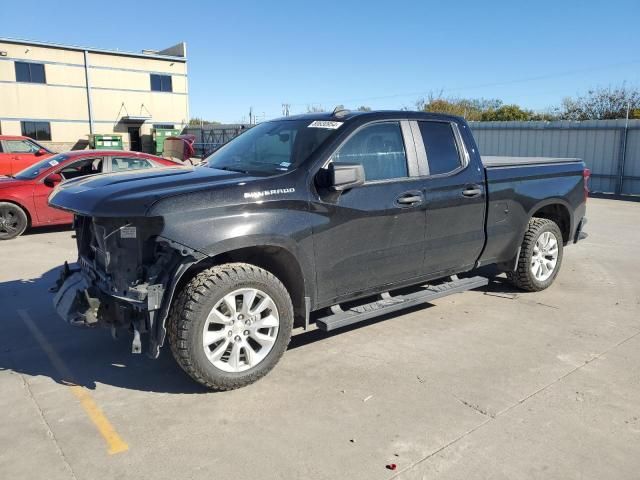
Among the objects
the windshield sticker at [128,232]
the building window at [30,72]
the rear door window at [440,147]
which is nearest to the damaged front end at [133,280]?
the windshield sticker at [128,232]

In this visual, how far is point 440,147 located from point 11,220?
25.1 feet

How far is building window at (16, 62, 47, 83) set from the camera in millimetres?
34406

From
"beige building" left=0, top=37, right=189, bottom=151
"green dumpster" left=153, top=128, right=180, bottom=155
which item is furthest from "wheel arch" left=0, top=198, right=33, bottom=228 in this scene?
"beige building" left=0, top=37, right=189, bottom=151

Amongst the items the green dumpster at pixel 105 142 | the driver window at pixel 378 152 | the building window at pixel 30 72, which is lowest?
the driver window at pixel 378 152

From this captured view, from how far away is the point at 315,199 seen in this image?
4.13 metres

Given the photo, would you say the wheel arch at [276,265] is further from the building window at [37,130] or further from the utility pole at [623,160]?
the building window at [37,130]

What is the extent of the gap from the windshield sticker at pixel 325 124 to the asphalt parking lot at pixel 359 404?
6.11ft

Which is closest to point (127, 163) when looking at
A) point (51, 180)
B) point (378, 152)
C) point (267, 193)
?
point (51, 180)

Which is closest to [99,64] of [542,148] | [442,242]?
[542,148]

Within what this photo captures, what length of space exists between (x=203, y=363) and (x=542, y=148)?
57.2 ft

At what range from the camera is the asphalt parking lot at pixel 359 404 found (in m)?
3.05

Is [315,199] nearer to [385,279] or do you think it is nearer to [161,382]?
[385,279]

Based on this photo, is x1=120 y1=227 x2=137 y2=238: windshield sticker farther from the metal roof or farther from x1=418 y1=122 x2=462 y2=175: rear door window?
the metal roof

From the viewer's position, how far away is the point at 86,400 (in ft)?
12.3
